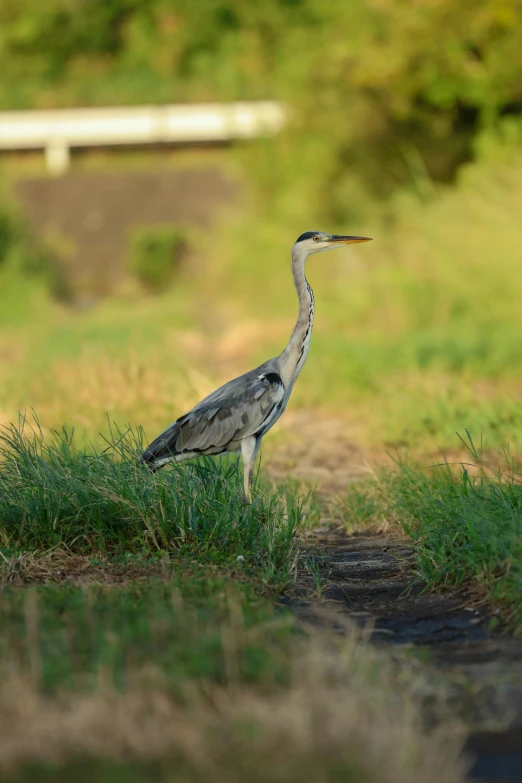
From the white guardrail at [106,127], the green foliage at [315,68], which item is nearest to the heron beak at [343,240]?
the green foliage at [315,68]

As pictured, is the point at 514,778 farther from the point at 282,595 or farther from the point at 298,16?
the point at 298,16

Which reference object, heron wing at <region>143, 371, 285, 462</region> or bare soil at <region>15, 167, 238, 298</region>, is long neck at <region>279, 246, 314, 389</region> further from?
bare soil at <region>15, 167, 238, 298</region>

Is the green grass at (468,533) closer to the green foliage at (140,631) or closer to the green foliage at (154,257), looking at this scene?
the green foliage at (140,631)

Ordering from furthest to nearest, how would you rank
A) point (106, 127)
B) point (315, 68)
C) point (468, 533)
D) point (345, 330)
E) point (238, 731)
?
point (106, 127)
point (315, 68)
point (345, 330)
point (468, 533)
point (238, 731)

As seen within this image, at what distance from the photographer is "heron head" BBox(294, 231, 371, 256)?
671cm

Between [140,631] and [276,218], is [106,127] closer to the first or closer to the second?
[276,218]

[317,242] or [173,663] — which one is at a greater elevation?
[317,242]

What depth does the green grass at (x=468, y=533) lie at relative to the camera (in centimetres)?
450

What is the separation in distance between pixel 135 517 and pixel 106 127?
2524 centimetres

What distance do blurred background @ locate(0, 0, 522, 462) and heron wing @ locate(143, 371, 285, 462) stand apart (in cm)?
193

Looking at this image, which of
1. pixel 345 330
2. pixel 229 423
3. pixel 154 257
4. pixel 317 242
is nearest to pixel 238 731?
pixel 229 423

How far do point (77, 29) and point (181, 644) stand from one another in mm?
30923

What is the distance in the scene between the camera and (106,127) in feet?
96.0

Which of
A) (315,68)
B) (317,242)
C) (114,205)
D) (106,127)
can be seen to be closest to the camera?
(317,242)
